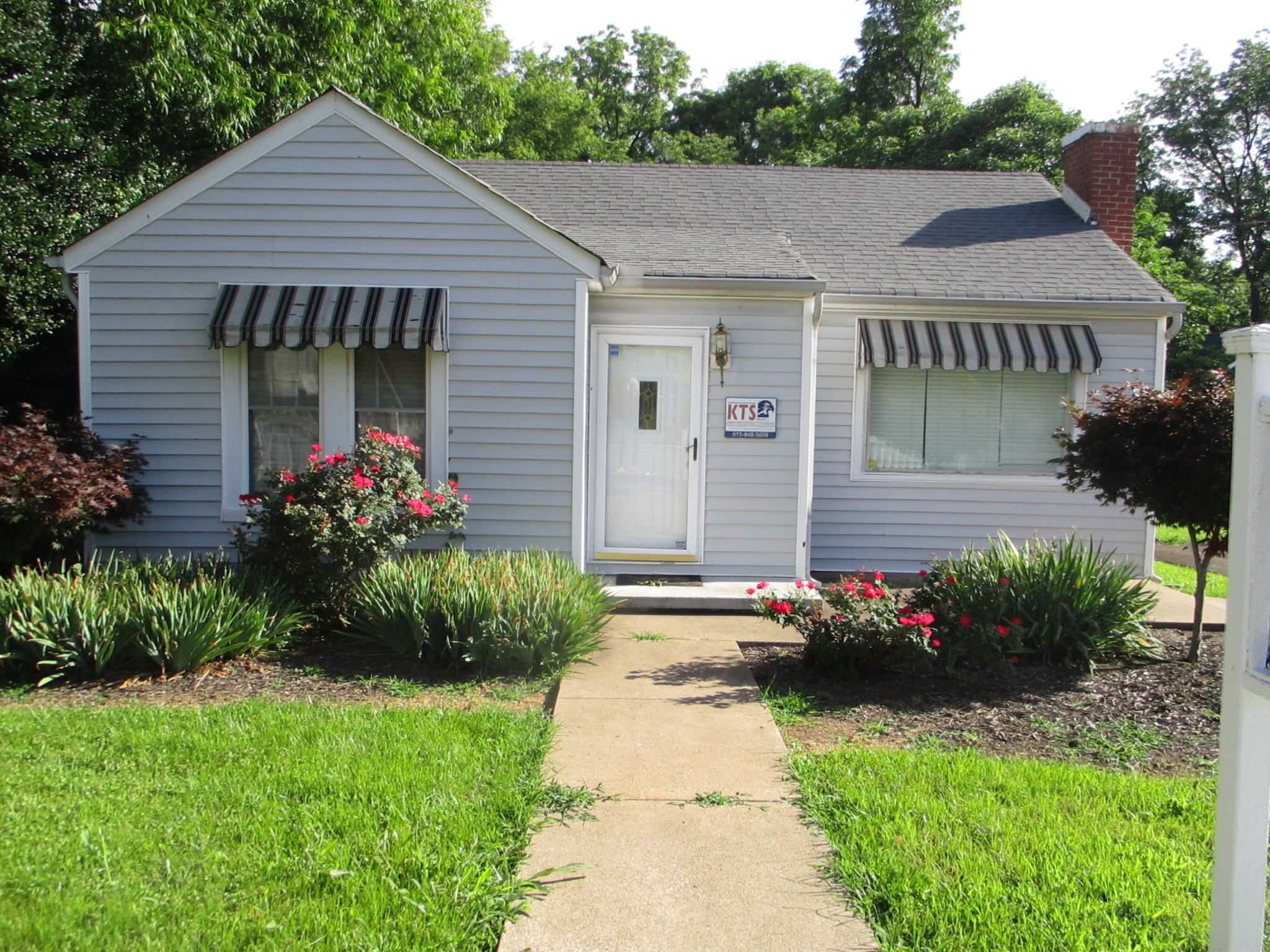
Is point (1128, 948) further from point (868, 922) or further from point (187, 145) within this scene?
point (187, 145)

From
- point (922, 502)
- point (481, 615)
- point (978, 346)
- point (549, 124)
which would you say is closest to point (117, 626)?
point (481, 615)

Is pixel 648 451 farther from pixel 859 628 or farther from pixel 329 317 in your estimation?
pixel 859 628

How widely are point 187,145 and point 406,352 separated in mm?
7779

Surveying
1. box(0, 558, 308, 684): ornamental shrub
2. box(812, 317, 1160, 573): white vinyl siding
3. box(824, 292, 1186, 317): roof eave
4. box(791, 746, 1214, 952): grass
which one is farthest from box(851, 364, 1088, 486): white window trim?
box(0, 558, 308, 684): ornamental shrub

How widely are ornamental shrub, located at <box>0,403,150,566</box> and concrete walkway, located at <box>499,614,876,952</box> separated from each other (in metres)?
4.07

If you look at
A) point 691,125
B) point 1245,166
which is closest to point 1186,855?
point 1245,166

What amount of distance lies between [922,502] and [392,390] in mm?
5460

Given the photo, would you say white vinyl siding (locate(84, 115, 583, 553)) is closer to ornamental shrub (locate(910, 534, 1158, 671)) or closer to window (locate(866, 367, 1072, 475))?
ornamental shrub (locate(910, 534, 1158, 671))

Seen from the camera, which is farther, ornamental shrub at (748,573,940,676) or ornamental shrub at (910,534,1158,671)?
ornamental shrub at (910,534,1158,671)

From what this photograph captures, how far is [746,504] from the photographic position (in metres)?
8.57

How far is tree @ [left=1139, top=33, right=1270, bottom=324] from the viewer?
95.1 ft

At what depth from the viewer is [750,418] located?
852 centimetres

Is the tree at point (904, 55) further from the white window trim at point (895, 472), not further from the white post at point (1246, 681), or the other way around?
the white post at point (1246, 681)

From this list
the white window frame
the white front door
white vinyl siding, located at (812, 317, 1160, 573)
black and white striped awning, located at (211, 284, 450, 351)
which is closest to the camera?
black and white striped awning, located at (211, 284, 450, 351)
